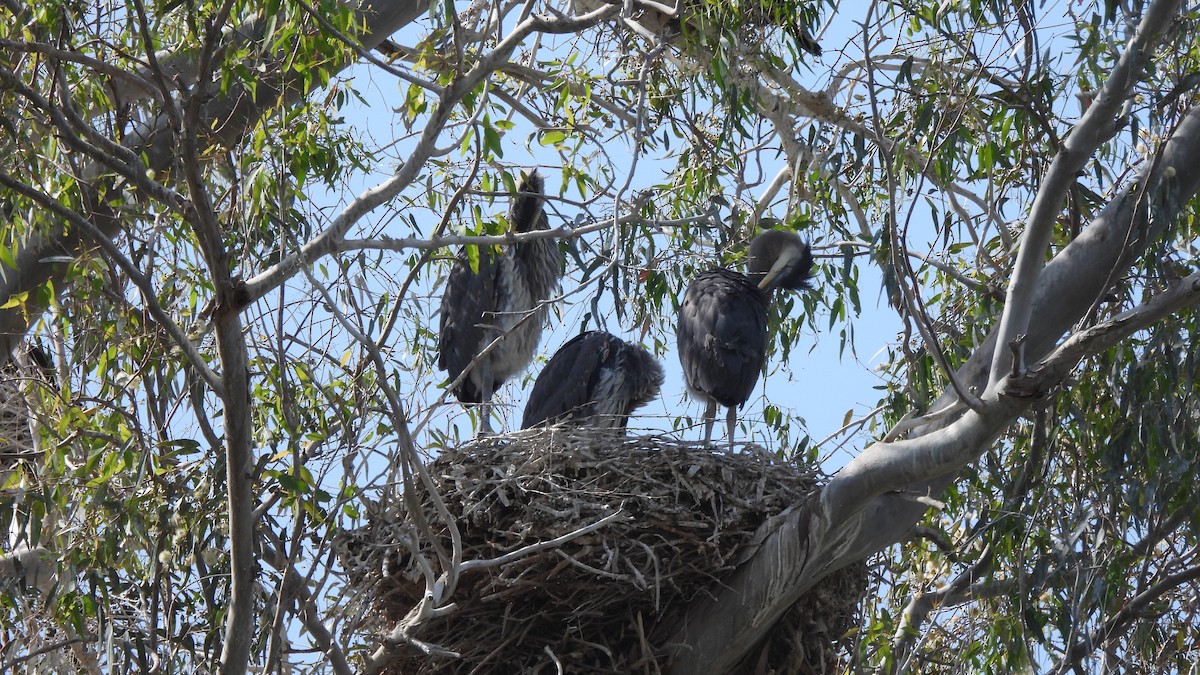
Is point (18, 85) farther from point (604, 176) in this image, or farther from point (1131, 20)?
point (1131, 20)

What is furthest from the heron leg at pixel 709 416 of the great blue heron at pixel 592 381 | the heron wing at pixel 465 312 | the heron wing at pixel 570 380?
the heron wing at pixel 465 312

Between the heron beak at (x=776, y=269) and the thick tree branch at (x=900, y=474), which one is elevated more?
the heron beak at (x=776, y=269)

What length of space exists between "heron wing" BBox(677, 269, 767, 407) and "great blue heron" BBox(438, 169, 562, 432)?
3.72 feet

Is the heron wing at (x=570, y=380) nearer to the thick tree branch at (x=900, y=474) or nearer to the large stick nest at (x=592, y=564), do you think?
the large stick nest at (x=592, y=564)

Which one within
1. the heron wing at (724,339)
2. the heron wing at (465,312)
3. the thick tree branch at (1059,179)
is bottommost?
the thick tree branch at (1059,179)

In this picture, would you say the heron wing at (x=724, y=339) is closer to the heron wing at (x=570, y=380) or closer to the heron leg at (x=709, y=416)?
the heron leg at (x=709, y=416)

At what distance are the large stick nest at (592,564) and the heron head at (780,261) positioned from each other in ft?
6.01

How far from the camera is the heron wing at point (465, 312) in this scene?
765 centimetres

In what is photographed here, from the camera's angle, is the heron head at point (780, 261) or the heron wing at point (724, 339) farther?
the heron head at point (780, 261)

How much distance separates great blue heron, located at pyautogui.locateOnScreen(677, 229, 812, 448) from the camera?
258 inches

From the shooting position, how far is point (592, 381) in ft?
21.8

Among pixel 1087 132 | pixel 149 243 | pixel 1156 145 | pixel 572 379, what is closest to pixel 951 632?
pixel 572 379

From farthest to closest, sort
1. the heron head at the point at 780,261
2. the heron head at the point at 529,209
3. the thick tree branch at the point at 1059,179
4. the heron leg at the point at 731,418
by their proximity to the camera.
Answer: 1. the heron head at the point at 529,209
2. the heron head at the point at 780,261
3. the heron leg at the point at 731,418
4. the thick tree branch at the point at 1059,179

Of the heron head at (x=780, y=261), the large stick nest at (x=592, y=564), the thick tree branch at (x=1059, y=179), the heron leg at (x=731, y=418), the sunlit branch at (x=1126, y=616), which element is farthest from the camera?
the heron head at (x=780, y=261)
